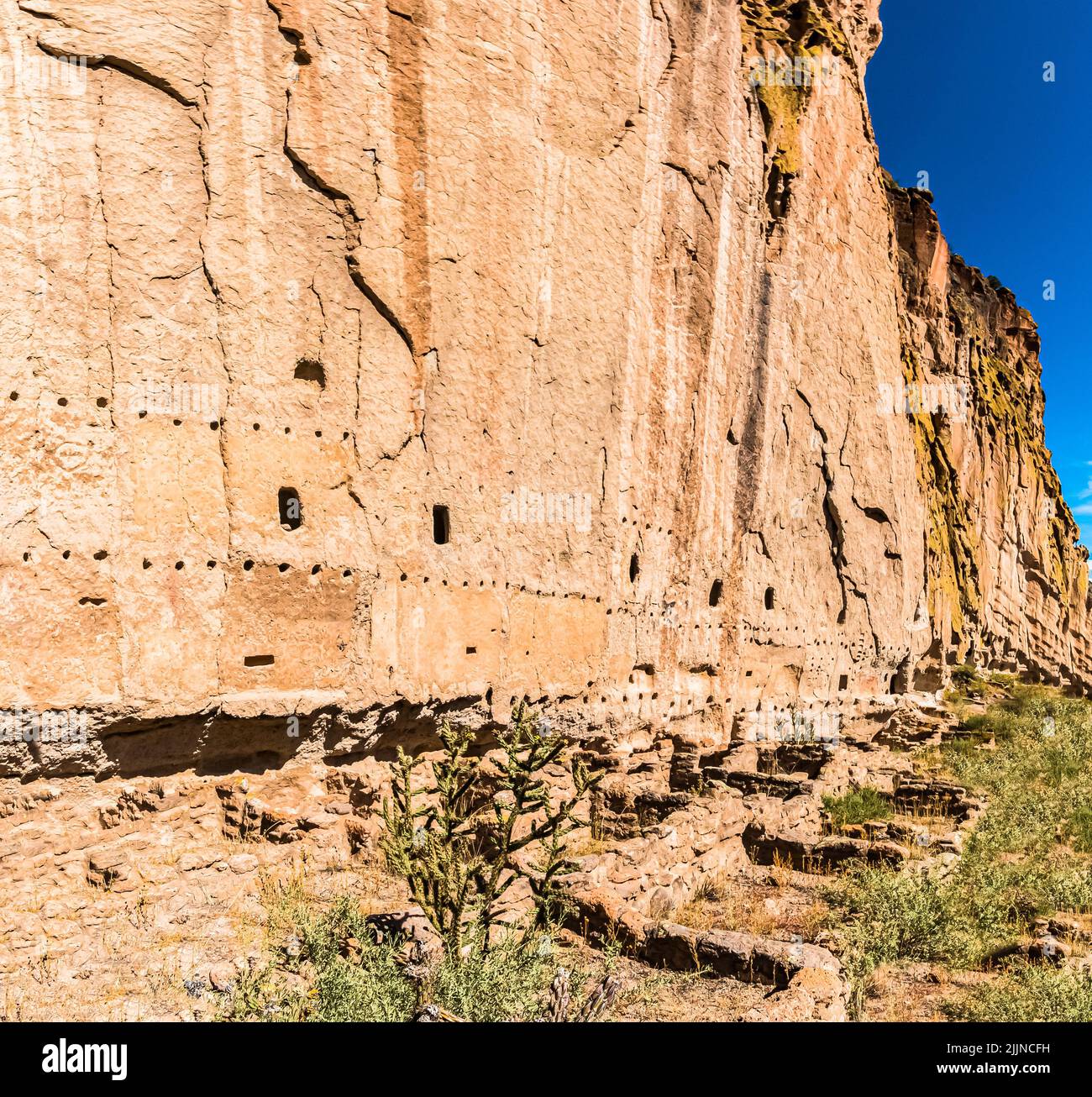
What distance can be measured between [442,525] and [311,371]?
2.42 meters

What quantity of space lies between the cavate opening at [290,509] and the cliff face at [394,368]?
4 centimetres

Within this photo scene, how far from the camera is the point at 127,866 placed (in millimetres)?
7395

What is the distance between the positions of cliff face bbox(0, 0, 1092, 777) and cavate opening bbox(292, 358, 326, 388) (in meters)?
0.04

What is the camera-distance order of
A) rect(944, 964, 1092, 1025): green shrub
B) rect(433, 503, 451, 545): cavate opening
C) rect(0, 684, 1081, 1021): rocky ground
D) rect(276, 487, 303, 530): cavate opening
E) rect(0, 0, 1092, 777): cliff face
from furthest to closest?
rect(433, 503, 451, 545): cavate opening < rect(276, 487, 303, 530): cavate opening < rect(0, 0, 1092, 777): cliff face < rect(0, 684, 1081, 1021): rocky ground < rect(944, 964, 1092, 1025): green shrub

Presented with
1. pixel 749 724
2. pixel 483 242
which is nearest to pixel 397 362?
pixel 483 242

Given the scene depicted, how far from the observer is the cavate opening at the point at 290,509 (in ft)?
30.3

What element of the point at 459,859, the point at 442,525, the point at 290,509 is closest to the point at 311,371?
the point at 290,509

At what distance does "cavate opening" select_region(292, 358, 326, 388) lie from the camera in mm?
9398

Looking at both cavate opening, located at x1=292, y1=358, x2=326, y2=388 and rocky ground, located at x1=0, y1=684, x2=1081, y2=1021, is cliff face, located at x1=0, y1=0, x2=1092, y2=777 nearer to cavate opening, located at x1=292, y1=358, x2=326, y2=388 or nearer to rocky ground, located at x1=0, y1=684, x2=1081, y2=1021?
cavate opening, located at x1=292, y1=358, x2=326, y2=388

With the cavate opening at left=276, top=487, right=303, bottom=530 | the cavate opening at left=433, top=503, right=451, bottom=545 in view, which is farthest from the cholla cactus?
the cavate opening at left=433, top=503, right=451, bottom=545

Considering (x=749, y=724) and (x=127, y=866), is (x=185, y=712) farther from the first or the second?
(x=749, y=724)

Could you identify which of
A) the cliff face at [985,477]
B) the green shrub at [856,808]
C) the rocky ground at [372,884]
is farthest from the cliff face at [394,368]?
the cliff face at [985,477]

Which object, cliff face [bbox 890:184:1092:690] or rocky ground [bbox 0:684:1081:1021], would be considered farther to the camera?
cliff face [bbox 890:184:1092:690]

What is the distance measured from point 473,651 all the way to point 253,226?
5.47m
